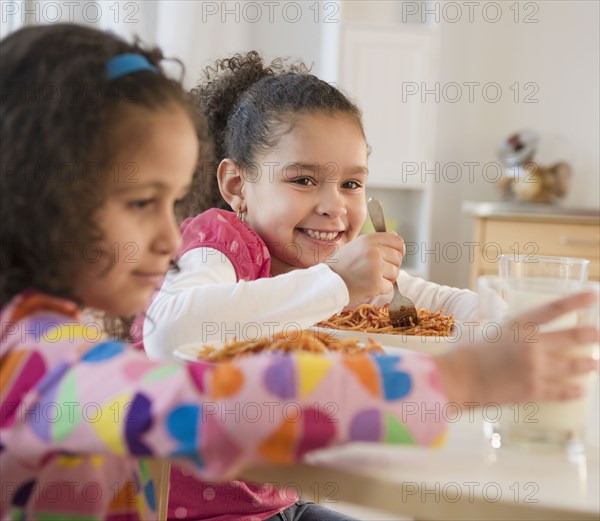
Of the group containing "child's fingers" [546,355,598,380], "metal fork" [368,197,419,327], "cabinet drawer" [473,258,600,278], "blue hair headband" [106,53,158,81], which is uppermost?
"blue hair headband" [106,53,158,81]

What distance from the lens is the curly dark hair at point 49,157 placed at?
0.68 meters

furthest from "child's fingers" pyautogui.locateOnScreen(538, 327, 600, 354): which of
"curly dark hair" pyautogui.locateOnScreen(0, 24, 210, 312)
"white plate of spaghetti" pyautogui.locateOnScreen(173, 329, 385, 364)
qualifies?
"curly dark hair" pyautogui.locateOnScreen(0, 24, 210, 312)

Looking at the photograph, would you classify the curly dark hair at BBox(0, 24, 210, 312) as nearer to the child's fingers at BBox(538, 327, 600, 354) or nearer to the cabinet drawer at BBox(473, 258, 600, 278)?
the child's fingers at BBox(538, 327, 600, 354)

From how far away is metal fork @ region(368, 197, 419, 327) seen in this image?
3.69ft

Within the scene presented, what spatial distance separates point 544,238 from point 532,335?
2.97m

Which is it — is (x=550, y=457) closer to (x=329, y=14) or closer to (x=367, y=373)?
(x=367, y=373)

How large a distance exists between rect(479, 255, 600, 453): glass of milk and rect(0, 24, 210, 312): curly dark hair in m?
0.32

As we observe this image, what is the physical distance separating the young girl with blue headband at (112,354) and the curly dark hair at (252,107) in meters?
0.61

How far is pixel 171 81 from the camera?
0.78 meters

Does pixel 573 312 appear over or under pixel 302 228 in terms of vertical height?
over

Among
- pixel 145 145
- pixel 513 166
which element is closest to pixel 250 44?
pixel 513 166

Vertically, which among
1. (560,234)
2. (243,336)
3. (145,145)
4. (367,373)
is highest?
(145,145)

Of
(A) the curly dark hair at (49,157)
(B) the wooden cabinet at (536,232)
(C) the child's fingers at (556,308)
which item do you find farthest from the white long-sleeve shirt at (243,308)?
(B) the wooden cabinet at (536,232)

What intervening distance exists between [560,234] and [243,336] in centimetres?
264
